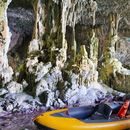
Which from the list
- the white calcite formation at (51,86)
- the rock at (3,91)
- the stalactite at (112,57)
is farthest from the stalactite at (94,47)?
the rock at (3,91)

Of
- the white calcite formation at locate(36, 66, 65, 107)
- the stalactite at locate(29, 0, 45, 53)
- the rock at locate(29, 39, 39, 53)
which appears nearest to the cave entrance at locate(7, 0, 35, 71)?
the stalactite at locate(29, 0, 45, 53)

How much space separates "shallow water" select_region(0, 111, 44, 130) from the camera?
30.7 feet

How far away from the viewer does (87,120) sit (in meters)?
7.80

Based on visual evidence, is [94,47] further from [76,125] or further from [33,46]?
[76,125]

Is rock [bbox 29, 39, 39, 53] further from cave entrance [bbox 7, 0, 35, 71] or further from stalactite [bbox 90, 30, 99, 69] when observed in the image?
stalactite [bbox 90, 30, 99, 69]

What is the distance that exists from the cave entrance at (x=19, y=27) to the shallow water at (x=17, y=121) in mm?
3601

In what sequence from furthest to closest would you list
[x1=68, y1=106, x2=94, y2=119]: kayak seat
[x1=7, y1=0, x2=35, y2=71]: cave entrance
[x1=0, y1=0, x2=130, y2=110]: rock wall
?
1. [x1=7, y1=0, x2=35, y2=71]: cave entrance
2. [x1=0, y1=0, x2=130, y2=110]: rock wall
3. [x1=68, y1=106, x2=94, y2=119]: kayak seat

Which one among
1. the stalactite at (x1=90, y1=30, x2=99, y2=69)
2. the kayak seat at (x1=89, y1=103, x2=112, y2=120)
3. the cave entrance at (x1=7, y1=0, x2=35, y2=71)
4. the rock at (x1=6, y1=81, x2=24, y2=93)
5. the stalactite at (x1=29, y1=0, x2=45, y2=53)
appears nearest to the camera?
the kayak seat at (x1=89, y1=103, x2=112, y2=120)

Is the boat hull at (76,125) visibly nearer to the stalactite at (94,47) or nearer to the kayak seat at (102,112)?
the kayak seat at (102,112)

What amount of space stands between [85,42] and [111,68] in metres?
1.96

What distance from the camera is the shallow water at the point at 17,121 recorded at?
9359mm

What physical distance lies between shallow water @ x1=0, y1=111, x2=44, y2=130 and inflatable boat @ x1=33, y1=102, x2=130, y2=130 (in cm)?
129

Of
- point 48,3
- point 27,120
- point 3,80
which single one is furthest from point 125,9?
point 27,120

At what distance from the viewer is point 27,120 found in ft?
34.0
